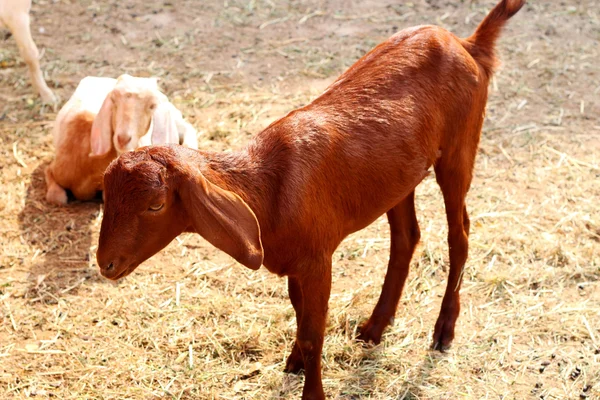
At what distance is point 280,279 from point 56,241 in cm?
169

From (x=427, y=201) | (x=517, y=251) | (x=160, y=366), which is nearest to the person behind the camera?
(x=160, y=366)

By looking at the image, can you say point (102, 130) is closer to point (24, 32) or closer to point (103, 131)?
point (103, 131)

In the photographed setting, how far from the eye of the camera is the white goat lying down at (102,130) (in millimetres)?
5191

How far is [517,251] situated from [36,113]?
4.47m

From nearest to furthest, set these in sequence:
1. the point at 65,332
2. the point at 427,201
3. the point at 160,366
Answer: the point at 160,366
the point at 65,332
the point at 427,201


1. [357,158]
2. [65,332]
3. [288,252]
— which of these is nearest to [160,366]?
[65,332]

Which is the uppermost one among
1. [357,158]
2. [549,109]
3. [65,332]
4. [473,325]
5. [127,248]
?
[357,158]

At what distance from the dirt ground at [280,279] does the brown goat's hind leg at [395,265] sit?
3.8 inches

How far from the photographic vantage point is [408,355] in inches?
176

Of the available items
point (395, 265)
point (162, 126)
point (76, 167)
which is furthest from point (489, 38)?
point (76, 167)

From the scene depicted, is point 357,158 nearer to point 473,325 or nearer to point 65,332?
point 473,325

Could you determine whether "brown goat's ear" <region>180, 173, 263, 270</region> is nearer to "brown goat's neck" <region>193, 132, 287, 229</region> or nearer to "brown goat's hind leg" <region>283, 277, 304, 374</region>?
"brown goat's neck" <region>193, 132, 287, 229</region>

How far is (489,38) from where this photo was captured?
4.32 meters

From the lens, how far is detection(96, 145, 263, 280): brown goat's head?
10.0 feet
